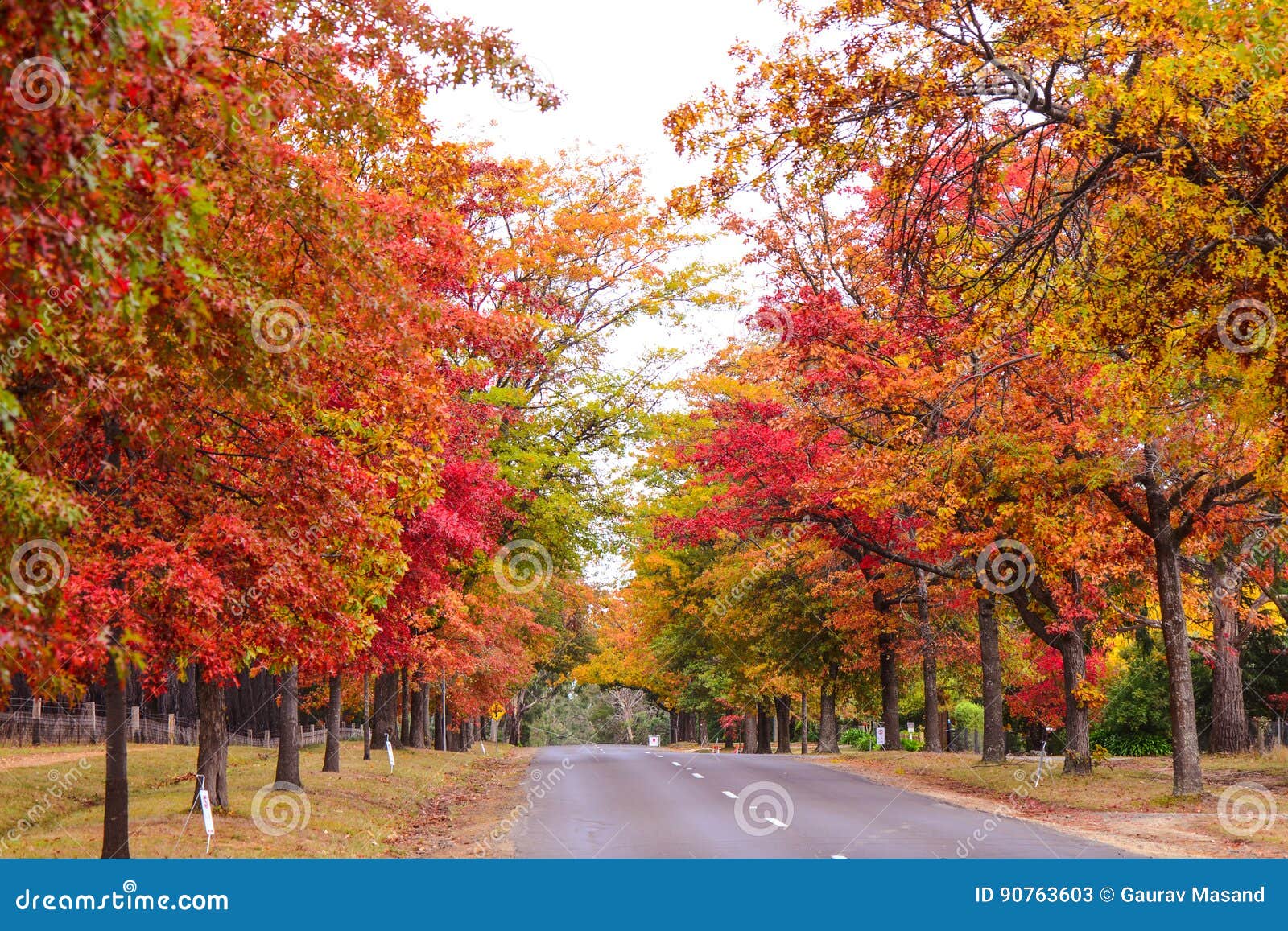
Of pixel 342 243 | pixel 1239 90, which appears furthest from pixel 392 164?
pixel 1239 90

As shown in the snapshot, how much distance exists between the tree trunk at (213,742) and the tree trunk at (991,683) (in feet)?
57.2

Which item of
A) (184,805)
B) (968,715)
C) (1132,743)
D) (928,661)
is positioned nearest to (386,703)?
(184,805)

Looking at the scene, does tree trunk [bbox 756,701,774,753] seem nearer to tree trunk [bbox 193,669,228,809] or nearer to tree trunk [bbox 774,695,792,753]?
tree trunk [bbox 774,695,792,753]

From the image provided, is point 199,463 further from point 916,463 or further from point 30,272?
point 916,463

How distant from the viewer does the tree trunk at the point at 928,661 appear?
30.5 metres

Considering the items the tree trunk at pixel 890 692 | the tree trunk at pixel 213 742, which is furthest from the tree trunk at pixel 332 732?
the tree trunk at pixel 890 692

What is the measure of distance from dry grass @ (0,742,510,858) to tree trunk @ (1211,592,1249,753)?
19.0m

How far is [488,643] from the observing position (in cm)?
3550

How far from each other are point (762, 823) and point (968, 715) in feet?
137

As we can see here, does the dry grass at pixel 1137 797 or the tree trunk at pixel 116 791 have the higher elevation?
the tree trunk at pixel 116 791

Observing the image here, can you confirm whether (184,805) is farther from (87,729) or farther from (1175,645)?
(1175,645)

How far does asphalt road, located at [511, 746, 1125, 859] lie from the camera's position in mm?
12164

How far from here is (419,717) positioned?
4053cm

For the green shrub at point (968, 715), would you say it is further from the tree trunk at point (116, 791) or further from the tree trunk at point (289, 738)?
the tree trunk at point (116, 791)
